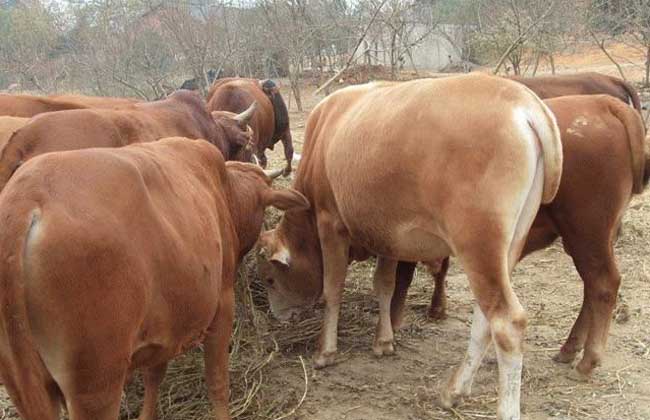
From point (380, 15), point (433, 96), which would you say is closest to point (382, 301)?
point (433, 96)

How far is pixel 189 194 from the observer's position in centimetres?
357

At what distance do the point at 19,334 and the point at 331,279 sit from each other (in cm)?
301

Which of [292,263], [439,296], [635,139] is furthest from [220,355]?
[635,139]

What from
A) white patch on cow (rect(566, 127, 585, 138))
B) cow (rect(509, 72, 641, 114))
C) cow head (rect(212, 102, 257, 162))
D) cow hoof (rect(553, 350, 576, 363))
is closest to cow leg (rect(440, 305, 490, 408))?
cow hoof (rect(553, 350, 576, 363))

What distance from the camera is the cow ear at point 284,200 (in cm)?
466

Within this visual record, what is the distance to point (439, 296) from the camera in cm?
588

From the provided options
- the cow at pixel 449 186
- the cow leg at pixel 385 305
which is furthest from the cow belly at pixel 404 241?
the cow leg at pixel 385 305

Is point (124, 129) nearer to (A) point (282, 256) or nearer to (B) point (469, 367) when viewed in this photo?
(A) point (282, 256)

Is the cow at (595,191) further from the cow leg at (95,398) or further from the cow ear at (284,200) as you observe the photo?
the cow leg at (95,398)

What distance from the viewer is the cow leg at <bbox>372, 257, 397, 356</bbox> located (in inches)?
210

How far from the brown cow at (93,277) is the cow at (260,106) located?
5.97m

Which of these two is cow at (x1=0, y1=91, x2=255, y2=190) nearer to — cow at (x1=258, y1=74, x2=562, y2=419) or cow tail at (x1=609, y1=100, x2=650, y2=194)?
cow at (x1=258, y1=74, x2=562, y2=419)

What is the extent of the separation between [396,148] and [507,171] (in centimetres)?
70

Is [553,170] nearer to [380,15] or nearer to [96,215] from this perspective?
[96,215]
